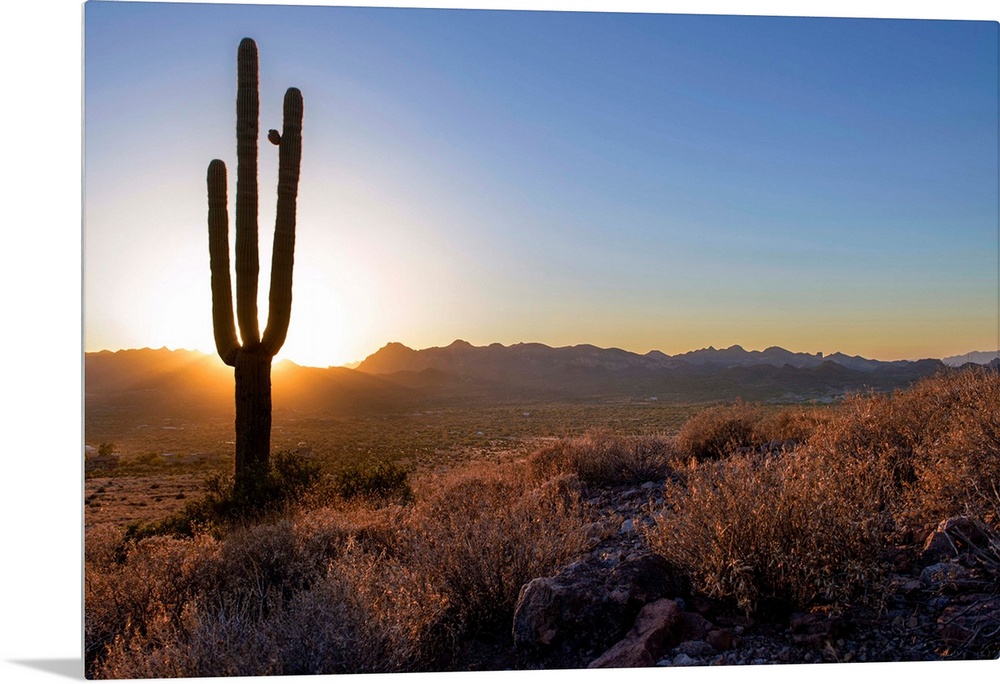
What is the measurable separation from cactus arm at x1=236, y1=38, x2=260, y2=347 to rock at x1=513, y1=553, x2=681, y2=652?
503cm

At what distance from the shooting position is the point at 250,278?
327 inches

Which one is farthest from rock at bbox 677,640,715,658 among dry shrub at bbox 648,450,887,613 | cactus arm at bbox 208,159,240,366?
cactus arm at bbox 208,159,240,366

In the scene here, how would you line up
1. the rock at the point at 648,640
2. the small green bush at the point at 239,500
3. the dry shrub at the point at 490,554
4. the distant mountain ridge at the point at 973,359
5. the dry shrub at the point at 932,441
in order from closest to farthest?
the rock at the point at 648,640 → the dry shrub at the point at 490,554 → the dry shrub at the point at 932,441 → the distant mountain ridge at the point at 973,359 → the small green bush at the point at 239,500

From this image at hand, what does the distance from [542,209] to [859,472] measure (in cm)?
447

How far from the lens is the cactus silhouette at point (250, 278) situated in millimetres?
8047

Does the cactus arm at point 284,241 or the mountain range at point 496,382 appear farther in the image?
the mountain range at point 496,382

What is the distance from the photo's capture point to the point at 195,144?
7680mm

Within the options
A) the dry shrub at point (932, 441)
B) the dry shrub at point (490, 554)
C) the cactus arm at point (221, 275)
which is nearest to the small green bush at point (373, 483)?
the cactus arm at point (221, 275)

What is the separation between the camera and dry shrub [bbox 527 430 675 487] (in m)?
8.24

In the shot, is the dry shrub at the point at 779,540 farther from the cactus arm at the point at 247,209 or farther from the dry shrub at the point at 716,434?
the cactus arm at the point at 247,209

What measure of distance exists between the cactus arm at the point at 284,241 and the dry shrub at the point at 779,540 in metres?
5.25

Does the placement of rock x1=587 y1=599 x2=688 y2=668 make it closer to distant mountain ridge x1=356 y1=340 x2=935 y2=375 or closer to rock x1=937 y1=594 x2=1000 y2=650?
rock x1=937 y1=594 x2=1000 y2=650

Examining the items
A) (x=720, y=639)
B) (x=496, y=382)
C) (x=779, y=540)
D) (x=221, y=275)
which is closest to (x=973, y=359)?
(x=779, y=540)

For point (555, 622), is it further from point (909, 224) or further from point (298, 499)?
point (909, 224)
